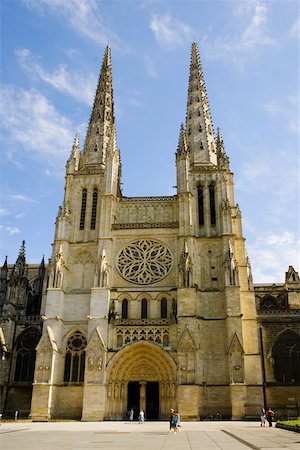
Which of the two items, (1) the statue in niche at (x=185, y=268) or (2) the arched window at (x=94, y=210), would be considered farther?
(2) the arched window at (x=94, y=210)

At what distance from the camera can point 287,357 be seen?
30.2 meters

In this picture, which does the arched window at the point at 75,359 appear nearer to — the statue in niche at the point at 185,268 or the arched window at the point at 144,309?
the arched window at the point at 144,309

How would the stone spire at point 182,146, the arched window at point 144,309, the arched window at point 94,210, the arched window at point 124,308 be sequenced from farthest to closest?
the stone spire at point 182,146 < the arched window at point 94,210 < the arched window at point 124,308 < the arched window at point 144,309

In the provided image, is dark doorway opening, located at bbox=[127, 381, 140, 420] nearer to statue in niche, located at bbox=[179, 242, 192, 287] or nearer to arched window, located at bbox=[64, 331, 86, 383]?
arched window, located at bbox=[64, 331, 86, 383]

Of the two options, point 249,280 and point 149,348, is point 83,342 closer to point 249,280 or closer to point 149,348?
point 149,348

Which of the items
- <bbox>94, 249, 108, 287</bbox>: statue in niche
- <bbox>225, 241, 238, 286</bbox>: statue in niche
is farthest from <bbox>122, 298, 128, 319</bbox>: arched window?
<bbox>225, 241, 238, 286</bbox>: statue in niche

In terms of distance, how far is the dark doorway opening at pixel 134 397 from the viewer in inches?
1105

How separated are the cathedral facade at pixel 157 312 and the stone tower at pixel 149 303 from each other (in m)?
0.07

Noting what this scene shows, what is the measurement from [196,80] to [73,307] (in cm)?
2576

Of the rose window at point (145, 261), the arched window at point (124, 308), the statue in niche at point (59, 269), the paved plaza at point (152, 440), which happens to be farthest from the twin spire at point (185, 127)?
the paved plaza at point (152, 440)

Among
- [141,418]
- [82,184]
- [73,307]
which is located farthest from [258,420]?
[82,184]

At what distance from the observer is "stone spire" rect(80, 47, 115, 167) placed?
3761 cm

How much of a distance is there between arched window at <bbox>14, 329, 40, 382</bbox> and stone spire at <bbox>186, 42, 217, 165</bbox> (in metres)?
19.2

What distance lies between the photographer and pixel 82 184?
34.8m
